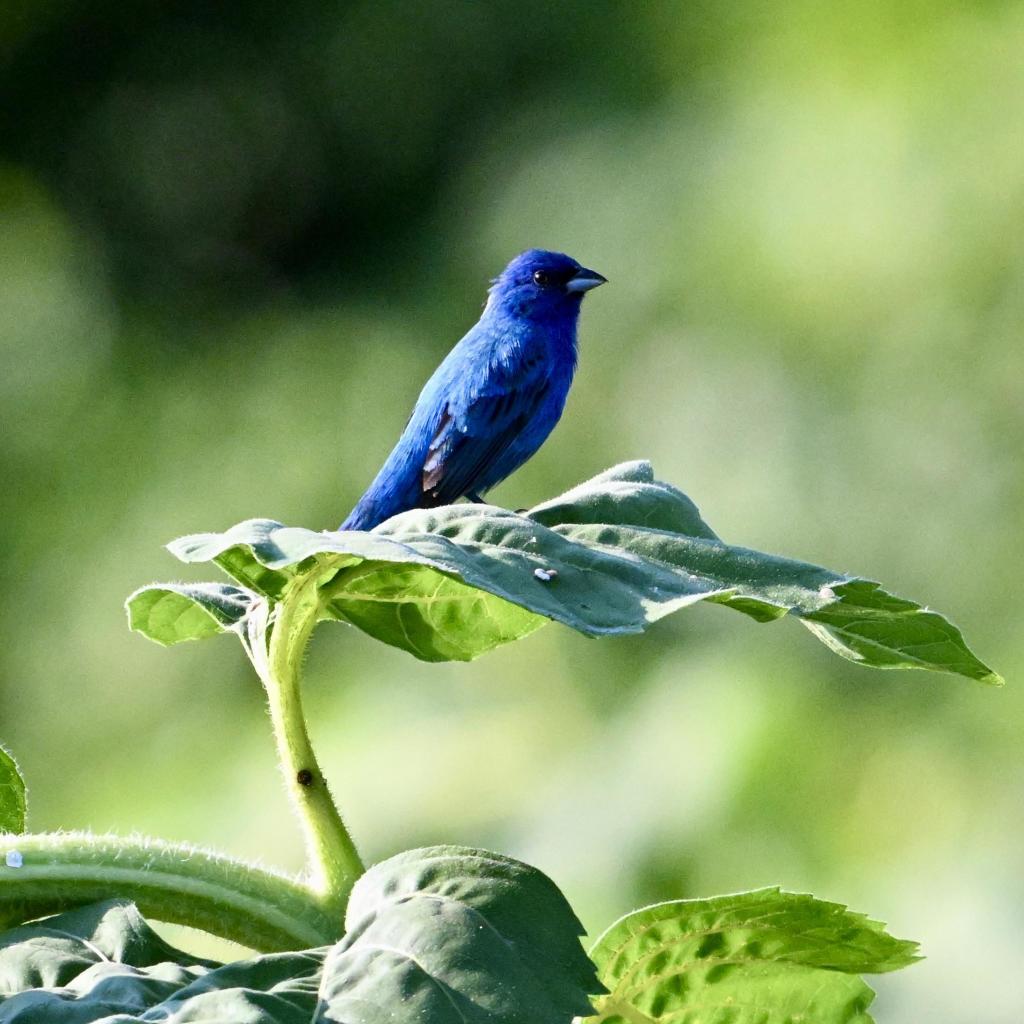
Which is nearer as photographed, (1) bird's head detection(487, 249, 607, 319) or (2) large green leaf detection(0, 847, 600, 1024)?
(2) large green leaf detection(0, 847, 600, 1024)

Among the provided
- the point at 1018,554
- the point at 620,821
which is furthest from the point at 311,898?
the point at 1018,554

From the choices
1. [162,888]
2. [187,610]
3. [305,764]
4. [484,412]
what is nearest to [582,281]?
[484,412]

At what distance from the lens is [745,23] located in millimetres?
6379

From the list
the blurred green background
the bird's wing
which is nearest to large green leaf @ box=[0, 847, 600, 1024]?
the bird's wing

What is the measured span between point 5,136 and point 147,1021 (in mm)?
7972

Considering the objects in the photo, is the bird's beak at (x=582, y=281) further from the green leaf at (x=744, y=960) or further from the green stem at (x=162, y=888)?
the green stem at (x=162, y=888)

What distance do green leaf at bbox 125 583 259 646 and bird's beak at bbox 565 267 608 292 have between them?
98.7 inches

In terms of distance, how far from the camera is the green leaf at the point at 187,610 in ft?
3.52

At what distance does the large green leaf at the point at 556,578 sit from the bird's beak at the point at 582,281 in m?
2.46

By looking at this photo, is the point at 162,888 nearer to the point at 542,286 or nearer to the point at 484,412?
the point at 484,412

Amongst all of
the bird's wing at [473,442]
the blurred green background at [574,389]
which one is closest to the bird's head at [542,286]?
the bird's wing at [473,442]

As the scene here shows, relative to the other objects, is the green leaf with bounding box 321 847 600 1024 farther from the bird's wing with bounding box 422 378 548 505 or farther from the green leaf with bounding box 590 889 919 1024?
the bird's wing with bounding box 422 378 548 505

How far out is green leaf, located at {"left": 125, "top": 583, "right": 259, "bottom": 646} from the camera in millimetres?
1074

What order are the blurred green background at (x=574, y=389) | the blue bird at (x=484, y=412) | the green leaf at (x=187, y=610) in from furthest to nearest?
the blurred green background at (x=574, y=389)
the blue bird at (x=484, y=412)
the green leaf at (x=187, y=610)
